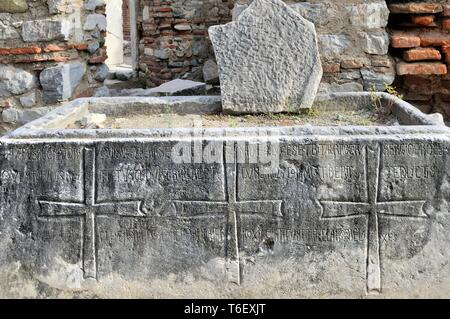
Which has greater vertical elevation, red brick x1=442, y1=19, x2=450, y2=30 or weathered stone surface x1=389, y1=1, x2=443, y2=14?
weathered stone surface x1=389, y1=1, x2=443, y2=14

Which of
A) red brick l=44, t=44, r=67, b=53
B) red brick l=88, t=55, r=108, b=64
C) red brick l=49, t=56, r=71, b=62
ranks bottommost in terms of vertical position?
red brick l=88, t=55, r=108, b=64

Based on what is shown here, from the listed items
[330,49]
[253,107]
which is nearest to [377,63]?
[330,49]

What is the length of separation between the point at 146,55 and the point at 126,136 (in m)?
3.96

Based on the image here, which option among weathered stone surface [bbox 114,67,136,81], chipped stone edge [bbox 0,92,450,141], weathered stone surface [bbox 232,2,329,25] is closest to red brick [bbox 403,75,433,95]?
weathered stone surface [bbox 232,2,329,25]

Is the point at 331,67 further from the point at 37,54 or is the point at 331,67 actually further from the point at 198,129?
the point at 37,54

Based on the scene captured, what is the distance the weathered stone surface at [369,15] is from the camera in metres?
4.19

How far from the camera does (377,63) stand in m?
4.26

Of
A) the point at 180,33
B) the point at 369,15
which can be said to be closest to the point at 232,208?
the point at 369,15

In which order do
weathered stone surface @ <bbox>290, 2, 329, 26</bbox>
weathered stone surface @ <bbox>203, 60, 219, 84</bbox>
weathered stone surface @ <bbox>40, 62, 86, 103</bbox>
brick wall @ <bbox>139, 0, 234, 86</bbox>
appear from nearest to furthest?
weathered stone surface @ <bbox>290, 2, 329, 26</bbox> → weathered stone surface @ <bbox>40, 62, 86, 103</bbox> → weathered stone surface @ <bbox>203, 60, 219, 84</bbox> → brick wall @ <bbox>139, 0, 234, 86</bbox>

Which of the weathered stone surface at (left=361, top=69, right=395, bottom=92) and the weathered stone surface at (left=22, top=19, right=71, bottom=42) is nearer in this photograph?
the weathered stone surface at (left=361, top=69, right=395, bottom=92)

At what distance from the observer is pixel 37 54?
14.4 ft

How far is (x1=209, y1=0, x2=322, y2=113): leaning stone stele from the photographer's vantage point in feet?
11.0

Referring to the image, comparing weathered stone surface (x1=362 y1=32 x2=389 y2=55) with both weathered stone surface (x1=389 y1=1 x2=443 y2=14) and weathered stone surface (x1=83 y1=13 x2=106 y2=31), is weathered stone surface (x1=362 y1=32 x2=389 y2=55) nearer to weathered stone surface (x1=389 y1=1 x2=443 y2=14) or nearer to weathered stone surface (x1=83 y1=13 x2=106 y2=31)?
weathered stone surface (x1=389 y1=1 x2=443 y2=14)

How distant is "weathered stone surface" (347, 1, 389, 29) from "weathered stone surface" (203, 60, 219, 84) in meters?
1.63
